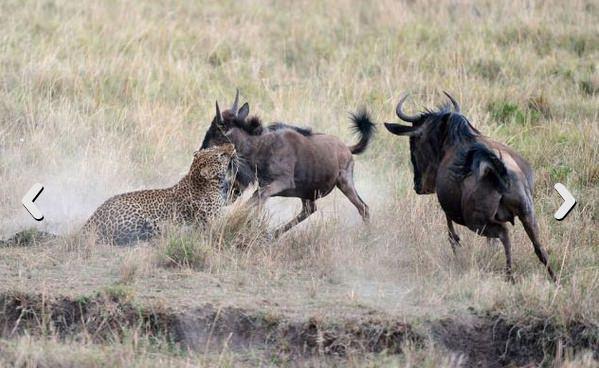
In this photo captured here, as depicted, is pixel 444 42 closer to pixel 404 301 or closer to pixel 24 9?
pixel 24 9

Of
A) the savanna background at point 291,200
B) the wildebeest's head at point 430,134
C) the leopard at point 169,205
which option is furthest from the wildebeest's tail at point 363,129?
the wildebeest's head at point 430,134

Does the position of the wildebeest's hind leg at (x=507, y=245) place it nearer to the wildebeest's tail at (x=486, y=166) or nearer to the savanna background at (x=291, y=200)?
the savanna background at (x=291, y=200)

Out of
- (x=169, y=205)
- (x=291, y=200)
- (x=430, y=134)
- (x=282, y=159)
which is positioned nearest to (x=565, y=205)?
(x=430, y=134)

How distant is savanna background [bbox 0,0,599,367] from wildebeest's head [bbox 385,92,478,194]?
52cm

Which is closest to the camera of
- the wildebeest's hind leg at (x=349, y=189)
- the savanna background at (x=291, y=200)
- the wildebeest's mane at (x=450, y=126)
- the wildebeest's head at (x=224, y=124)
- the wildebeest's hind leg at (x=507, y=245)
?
the savanna background at (x=291, y=200)

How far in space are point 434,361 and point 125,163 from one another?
5.20 meters

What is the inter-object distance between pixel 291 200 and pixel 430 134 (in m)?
2.63

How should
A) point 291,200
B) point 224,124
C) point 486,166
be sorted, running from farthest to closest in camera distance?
1. point 291,200
2. point 224,124
3. point 486,166

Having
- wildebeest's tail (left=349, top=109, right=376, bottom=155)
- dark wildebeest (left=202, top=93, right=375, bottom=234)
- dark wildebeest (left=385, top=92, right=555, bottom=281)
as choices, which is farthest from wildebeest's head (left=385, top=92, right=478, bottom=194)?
wildebeest's tail (left=349, top=109, right=376, bottom=155)

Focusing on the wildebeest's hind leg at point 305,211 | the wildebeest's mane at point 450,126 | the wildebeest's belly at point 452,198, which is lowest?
the wildebeest's hind leg at point 305,211

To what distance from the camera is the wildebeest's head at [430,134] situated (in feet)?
27.1

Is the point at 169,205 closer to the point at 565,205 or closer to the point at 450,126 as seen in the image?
the point at 450,126

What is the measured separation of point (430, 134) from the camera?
8.52 m

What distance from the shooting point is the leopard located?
905cm
